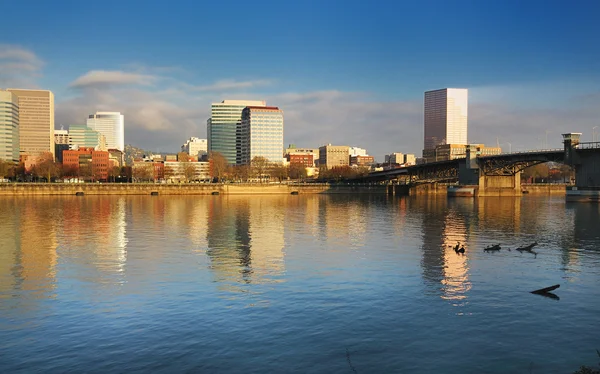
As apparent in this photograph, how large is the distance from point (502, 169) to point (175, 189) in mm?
101704

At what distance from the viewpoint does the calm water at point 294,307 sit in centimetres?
1783

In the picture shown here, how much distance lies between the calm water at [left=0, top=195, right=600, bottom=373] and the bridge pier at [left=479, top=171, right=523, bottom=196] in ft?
382

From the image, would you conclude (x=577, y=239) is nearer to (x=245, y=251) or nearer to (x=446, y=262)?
(x=446, y=262)

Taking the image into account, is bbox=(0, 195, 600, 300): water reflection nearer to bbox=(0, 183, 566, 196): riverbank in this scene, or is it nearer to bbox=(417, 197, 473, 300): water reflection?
bbox=(417, 197, 473, 300): water reflection

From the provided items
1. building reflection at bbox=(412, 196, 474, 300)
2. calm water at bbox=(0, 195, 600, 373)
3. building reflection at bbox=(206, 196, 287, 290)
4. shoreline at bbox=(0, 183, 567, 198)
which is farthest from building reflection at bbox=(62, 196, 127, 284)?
shoreline at bbox=(0, 183, 567, 198)

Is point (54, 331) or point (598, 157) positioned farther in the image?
point (598, 157)

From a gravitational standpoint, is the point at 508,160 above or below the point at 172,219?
above

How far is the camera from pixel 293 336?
2002 centimetres

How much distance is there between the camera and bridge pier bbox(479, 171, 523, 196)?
15862 centimetres

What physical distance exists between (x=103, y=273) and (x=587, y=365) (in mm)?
25601

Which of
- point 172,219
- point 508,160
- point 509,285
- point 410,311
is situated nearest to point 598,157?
point 508,160

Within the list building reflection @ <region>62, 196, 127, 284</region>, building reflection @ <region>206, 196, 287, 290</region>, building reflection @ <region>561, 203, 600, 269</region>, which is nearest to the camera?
building reflection @ <region>206, 196, 287, 290</region>

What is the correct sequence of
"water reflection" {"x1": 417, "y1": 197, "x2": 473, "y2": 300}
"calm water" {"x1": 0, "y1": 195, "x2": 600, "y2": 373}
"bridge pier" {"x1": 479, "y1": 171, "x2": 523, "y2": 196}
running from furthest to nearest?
"bridge pier" {"x1": 479, "y1": 171, "x2": 523, "y2": 196}, "water reflection" {"x1": 417, "y1": 197, "x2": 473, "y2": 300}, "calm water" {"x1": 0, "y1": 195, "x2": 600, "y2": 373}

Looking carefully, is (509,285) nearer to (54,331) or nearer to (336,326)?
(336,326)
